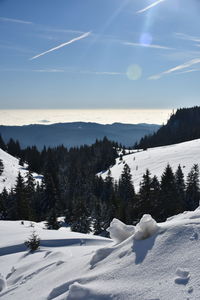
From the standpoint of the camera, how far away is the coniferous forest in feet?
118

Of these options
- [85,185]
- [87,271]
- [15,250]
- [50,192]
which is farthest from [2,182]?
[87,271]

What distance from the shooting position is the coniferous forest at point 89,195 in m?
36.0

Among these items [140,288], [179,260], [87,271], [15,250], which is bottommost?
[15,250]

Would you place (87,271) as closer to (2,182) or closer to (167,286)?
(167,286)

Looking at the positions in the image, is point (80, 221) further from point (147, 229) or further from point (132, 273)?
point (132, 273)

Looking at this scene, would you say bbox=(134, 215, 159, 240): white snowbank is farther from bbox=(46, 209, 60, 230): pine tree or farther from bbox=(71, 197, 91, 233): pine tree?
bbox=(71, 197, 91, 233): pine tree

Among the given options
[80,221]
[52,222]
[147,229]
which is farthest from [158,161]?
[147,229]

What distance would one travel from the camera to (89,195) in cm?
8519

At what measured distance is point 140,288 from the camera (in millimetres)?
4156

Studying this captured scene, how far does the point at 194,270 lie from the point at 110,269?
1767 mm

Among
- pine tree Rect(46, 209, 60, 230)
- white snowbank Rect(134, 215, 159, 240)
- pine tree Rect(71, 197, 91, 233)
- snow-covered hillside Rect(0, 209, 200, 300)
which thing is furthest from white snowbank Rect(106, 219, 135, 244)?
pine tree Rect(71, 197, 91, 233)

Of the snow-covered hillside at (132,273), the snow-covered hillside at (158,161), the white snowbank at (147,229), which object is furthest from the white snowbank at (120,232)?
the snow-covered hillside at (158,161)

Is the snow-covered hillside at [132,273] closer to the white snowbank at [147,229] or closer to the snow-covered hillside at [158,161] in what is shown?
the white snowbank at [147,229]

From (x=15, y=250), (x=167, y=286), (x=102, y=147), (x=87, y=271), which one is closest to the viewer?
(x=167, y=286)
